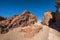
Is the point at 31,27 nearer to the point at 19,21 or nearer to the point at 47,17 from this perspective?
the point at 47,17

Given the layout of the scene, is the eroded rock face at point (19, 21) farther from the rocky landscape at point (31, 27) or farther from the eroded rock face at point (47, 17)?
the eroded rock face at point (47, 17)

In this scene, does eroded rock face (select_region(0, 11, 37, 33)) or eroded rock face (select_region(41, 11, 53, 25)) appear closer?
eroded rock face (select_region(41, 11, 53, 25))

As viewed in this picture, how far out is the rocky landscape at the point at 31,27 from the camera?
67.5 m

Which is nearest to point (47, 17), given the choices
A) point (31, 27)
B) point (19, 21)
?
point (31, 27)

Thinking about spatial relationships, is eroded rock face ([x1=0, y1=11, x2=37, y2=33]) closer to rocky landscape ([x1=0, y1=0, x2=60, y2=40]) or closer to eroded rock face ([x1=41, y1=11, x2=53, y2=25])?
rocky landscape ([x1=0, y1=0, x2=60, y2=40])

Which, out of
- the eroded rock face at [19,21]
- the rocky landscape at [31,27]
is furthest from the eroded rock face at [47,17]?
the eroded rock face at [19,21]

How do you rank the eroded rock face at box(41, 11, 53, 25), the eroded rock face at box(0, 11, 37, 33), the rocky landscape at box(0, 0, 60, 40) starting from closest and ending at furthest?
the rocky landscape at box(0, 0, 60, 40)
the eroded rock face at box(41, 11, 53, 25)
the eroded rock face at box(0, 11, 37, 33)

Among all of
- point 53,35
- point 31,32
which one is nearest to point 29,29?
point 31,32

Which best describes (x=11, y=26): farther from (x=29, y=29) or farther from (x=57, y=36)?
(x=57, y=36)

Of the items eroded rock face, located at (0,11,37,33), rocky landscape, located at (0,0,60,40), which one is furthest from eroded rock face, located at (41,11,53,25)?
eroded rock face, located at (0,11,37,33)

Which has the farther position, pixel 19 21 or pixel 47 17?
pixel 19 21

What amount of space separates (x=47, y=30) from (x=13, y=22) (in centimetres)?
2829

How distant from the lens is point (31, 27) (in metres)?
76.4

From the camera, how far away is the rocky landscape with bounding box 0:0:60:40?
6752 centimetres
